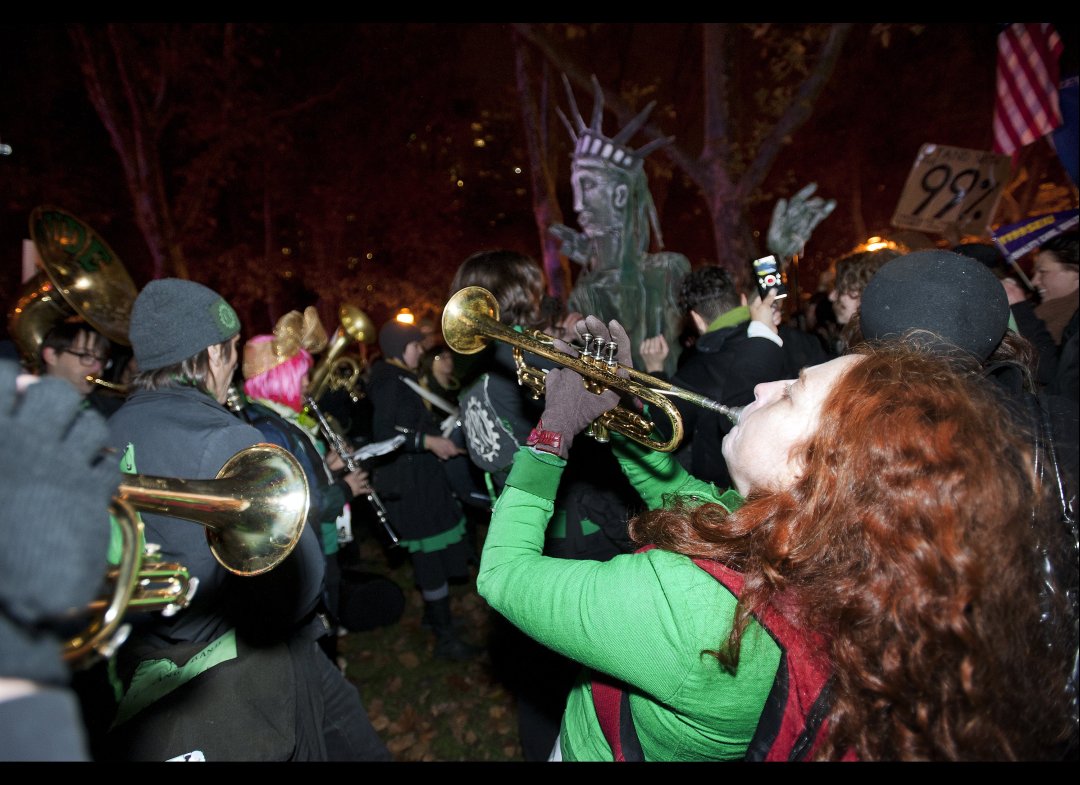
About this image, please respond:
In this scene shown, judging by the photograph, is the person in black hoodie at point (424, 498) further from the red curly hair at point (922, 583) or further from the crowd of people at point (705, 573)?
the red curly hair at point (922, 583)

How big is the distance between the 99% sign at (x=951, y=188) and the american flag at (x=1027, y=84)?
0.82 metres

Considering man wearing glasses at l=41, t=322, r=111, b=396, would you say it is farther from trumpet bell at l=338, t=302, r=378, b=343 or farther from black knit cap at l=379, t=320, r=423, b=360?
trumpet bell at l=338, t=302, r=378, b=343

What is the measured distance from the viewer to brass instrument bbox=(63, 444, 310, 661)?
0.87 metres

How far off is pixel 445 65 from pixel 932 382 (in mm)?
18828

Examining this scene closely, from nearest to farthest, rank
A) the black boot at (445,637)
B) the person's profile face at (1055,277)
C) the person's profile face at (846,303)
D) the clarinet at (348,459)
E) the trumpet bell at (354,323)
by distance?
the person's profile face at (846,303)
the clarinet at (348,459)
the person's profile face at (1055,277)
the black boot at (445,637)
the trumpet bell at (354,323)

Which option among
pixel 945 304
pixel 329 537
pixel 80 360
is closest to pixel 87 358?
pixel 80 360

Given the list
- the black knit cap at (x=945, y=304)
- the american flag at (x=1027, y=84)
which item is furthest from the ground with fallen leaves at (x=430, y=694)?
the american flag at (x=1027, y=84)

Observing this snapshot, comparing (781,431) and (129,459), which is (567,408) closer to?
(781,431)

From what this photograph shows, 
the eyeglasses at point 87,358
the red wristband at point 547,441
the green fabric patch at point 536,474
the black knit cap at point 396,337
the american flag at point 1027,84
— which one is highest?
the american flag at point 1027,84

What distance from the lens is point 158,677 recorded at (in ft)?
Result: 6.14

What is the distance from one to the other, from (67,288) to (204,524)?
146 inches

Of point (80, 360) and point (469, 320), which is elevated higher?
point (469, 320)

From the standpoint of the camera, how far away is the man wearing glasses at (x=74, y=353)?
390 cm

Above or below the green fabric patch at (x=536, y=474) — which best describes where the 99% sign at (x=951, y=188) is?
above
